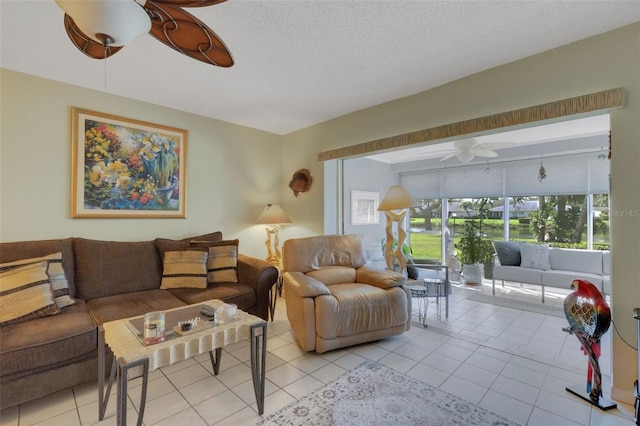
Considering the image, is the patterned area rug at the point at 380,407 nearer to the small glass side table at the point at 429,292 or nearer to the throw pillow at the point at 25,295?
the small glass side table at the point at 429,292

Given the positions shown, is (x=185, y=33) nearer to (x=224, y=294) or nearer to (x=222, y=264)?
(x=224, y=294)

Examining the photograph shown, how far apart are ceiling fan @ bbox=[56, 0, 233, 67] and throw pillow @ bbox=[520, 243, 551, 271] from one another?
4.86 m

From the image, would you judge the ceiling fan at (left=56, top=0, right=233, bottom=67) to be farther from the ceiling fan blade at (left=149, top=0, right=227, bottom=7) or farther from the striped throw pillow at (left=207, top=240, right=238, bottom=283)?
the striped throw pillow at (left=207, top=240, right=238, bottom=283)

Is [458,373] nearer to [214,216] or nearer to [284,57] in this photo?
[284,57]

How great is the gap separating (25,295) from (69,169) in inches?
50.3

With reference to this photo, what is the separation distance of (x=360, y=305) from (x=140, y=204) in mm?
2592

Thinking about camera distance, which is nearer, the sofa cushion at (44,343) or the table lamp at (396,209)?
the sofa cushion at (44,343)

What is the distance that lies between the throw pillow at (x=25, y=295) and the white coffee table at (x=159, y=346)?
75 centimetres

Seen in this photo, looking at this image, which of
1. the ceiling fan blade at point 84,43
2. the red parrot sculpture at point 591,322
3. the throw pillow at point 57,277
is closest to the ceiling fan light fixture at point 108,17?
the ceiling fan blade at point 84,43

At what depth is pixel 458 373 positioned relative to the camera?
220 centimetres

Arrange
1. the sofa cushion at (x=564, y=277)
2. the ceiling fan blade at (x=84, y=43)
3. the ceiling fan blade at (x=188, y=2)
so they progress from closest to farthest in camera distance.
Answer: the ceiling fan blade at (x=188, y=2)
the ceiling fan blade at (x=84, y=43)
the sofa cushion at (x=564, y=277)

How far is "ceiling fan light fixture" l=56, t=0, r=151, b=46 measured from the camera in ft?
3.40

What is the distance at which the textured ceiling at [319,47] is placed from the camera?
5.82 ft

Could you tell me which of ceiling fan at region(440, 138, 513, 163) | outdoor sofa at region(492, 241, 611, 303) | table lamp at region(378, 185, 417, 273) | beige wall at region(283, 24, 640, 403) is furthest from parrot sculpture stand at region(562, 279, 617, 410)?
outdoor sofa at region(492, 241, 611, 303)
